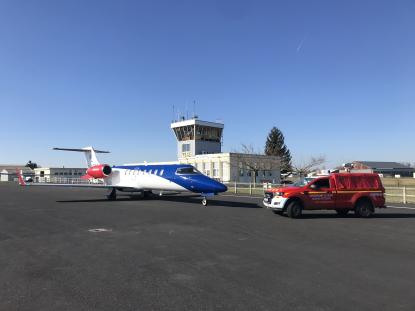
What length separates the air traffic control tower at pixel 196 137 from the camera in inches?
2783

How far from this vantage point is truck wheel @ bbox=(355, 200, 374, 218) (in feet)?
56.1

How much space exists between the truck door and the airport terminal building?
3308 centimetres

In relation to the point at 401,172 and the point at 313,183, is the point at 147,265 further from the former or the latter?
the point at 401,172

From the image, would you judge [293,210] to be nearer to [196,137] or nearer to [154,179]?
[154,179]

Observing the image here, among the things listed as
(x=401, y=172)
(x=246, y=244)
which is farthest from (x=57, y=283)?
(x=401, y=172)

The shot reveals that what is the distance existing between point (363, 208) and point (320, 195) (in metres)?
2.22

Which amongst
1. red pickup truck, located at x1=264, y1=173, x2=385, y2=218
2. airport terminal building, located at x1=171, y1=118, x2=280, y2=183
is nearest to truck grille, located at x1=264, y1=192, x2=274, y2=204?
red pickup truck, located at x1=264, y1=173, x2=385, y2=218

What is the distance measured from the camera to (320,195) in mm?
16562

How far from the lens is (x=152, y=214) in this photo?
1739 centimetres

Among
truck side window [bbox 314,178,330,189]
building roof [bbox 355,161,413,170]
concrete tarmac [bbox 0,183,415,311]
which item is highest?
building roof [bbox 355,161,413,170]

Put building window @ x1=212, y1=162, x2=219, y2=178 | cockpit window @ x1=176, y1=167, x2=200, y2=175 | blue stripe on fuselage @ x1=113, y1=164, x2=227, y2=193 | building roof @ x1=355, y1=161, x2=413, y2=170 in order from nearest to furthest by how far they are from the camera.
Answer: blue stripe on fuselage @ x1=113, y1=164, x2=227, y2=193 → cockpit window @ x1=176, y1=167, x2=200, y2=175 → building window @ x1=212, y1=162, x2=219, y2=178 → building roof @ x1=355, y1=161, x2=413, y2=170

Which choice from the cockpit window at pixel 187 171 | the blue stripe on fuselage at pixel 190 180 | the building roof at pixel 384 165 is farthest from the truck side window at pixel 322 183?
the building roof at pixel 384 165

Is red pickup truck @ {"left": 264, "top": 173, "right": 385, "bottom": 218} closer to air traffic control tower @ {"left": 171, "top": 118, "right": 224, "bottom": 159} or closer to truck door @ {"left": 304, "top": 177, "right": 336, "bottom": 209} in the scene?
truck door @ {"left": 304, "top": 177, "right": 336, "bottom": 209}

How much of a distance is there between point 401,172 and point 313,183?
438 ft
